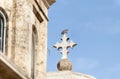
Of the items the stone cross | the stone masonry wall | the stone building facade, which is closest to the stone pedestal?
the stone cross

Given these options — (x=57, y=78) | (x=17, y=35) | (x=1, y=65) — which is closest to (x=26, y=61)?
(x=17, y=35)

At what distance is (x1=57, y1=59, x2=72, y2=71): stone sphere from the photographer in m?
29.4

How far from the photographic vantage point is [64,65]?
2947 cm

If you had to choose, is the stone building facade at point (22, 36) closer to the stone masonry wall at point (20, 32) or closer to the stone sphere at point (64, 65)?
the stone masonry wall at point (20, 32)

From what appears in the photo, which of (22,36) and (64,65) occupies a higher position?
(22,36)

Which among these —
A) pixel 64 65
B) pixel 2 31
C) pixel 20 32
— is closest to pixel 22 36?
pixel 20 32

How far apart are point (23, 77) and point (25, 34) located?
2058mm

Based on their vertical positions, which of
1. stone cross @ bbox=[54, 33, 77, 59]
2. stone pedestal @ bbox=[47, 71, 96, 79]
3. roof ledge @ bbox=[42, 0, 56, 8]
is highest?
roof ledge @ bbox=[42, 0, 56, 8]

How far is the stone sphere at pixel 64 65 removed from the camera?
29438 millimetres

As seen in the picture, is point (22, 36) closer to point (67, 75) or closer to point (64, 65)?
point (67, 75)

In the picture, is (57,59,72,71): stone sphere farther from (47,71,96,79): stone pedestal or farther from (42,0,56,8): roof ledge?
(42,0,56,8): roof ledge

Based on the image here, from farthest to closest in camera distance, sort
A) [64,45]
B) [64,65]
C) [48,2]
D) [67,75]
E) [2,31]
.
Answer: [64,45] → [64,65] → [67,75] → [48,2] → [2,31]

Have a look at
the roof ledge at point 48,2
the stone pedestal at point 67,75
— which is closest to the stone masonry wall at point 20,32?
the roof ledge at point 48,2

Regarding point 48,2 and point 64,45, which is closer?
point 48,2
